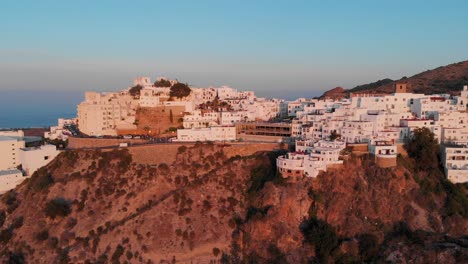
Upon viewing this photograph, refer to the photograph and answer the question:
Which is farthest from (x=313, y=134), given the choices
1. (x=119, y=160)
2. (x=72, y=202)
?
(x=72, y=202)

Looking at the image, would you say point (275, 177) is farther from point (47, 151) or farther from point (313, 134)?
point (47, 151)

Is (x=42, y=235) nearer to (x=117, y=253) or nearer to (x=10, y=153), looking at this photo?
(x=117, y=253)

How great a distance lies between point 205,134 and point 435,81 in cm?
5724

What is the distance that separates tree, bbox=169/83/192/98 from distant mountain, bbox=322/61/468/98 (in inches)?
1356

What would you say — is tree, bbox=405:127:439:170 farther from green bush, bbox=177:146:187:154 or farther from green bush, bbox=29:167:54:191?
green bush, bbox=29:167:54:191

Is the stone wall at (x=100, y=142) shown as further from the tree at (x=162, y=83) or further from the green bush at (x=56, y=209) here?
the tree at (x=162, y=83)

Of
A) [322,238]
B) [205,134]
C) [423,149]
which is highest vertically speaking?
[205,134]

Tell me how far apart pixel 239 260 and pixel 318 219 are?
6348 millimetres

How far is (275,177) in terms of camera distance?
113ft

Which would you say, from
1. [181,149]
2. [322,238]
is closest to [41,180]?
[181,149]

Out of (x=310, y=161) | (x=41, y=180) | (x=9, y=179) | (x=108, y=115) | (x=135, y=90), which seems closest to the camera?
(x=310, y=161)

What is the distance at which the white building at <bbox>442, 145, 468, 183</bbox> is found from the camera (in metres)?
35.3

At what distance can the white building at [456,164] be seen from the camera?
35344mm

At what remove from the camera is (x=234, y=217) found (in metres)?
33.9
